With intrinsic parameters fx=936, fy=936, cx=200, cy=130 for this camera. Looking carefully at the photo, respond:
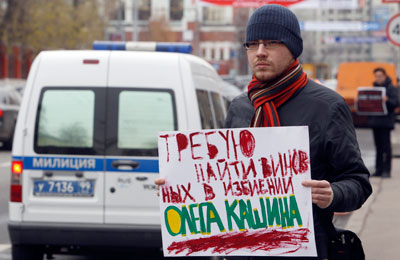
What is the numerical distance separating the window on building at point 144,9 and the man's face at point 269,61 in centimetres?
10726

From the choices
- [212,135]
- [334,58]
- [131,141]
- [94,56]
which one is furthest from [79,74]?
[334,58]

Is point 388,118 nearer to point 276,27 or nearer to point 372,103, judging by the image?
point 372,103

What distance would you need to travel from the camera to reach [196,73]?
25.4 ft

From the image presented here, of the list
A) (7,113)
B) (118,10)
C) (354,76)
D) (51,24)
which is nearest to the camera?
(7,113)

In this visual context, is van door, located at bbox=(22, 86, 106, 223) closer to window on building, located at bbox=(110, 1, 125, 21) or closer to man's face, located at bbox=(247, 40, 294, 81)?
man's face, located at bbox=(247, 40, 294, 81)

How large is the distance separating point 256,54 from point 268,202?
549 mm

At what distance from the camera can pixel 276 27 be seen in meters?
3.46

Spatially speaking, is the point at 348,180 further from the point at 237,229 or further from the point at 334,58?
the point at 334,58

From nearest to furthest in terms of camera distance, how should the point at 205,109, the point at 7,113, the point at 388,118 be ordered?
the point at 205,109 → the point at 388,118 → the point at 7,113

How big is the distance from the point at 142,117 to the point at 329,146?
13.4 feet

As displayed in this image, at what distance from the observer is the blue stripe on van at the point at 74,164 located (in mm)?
7332

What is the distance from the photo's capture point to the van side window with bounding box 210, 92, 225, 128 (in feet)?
27.8

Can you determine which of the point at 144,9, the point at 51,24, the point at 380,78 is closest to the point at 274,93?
the point at 380,78

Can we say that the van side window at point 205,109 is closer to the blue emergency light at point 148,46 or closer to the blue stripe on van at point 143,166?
the blue stripe on van at point 143,166
